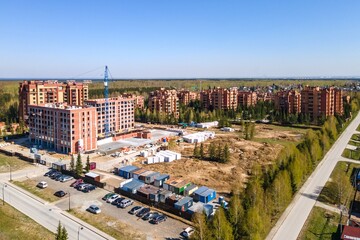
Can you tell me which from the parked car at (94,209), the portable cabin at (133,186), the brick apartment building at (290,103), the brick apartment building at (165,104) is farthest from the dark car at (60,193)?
the brick apartment building at (290,103)

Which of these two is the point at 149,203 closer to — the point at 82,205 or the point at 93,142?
the point at 82,205

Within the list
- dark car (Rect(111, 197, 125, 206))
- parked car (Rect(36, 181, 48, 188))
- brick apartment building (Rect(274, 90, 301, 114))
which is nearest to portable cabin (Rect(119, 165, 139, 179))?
dark car (Rect(111, 197, 125, 206))

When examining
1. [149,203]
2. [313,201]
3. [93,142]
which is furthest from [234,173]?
[93,142]

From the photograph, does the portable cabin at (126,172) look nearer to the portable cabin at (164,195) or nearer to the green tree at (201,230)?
the portable cabin at (164,195)

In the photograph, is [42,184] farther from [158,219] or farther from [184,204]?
[184,204]

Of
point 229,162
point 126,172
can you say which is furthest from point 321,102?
point 126,172

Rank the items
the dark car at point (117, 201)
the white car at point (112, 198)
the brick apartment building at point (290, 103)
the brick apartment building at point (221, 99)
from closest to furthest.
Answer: the dark car at point (117, 201), the white car at point (112, 198), the brick apartment building at point (290, 103), the brick apartment building at point (221, 99)
